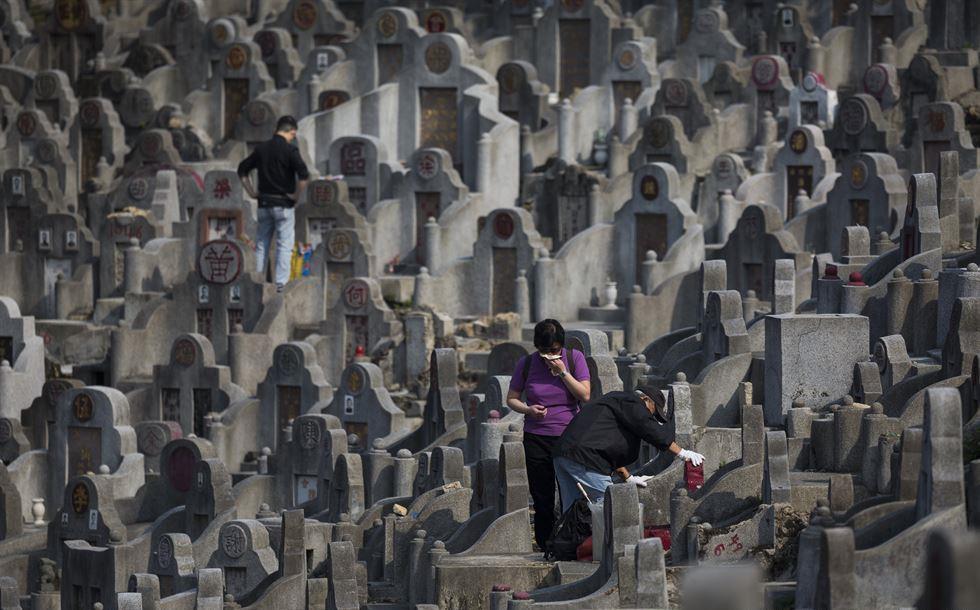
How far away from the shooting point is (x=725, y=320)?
2595 centimetres

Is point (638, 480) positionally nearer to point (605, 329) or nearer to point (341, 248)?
point (605, 329)

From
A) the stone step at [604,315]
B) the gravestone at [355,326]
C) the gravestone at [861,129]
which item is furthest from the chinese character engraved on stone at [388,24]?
the stone step at [604,315]

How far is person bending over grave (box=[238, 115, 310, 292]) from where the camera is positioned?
35188 millimetres

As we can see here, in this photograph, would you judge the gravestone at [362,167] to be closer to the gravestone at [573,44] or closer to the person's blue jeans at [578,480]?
the gravestone at [573,44]

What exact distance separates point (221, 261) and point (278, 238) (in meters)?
1.78

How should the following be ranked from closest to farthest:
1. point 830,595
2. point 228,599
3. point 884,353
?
point 830,595 < point 884,353 < point 228,599

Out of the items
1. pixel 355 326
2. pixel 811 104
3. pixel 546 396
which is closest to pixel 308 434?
pixel 355 326

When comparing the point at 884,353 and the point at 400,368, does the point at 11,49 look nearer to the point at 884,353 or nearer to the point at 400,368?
the point at 400,368

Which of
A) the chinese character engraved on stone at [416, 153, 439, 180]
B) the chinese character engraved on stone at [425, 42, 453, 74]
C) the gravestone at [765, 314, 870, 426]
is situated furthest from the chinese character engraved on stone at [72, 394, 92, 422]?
the gravestone at [765, 314, 870, 426]

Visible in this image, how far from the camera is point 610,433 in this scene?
1905cm

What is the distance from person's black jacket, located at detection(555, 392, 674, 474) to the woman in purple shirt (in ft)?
1.84

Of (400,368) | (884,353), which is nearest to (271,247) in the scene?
(400,368)

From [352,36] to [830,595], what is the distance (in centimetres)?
3342

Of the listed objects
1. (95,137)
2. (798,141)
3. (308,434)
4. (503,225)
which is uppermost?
(95,137)
